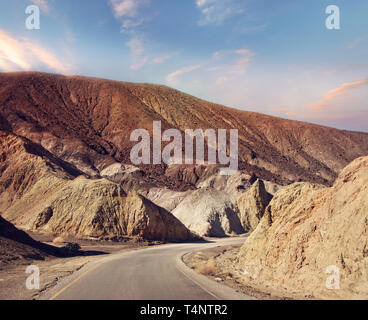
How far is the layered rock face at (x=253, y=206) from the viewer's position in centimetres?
6072

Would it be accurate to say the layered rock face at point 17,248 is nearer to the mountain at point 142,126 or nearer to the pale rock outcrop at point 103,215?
the pale rock outcrop at point 103,215

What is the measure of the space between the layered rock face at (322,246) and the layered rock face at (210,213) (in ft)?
121

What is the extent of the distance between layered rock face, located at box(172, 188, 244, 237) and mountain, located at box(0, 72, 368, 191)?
22641mm

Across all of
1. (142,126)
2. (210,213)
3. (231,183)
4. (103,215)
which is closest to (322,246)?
(103,215)

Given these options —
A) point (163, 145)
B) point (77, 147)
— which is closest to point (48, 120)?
point (77, 147)

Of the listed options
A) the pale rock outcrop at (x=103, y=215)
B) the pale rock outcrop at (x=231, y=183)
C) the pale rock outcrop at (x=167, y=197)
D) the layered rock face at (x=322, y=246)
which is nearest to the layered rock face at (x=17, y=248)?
the layered rock face at (x=322, y=246)

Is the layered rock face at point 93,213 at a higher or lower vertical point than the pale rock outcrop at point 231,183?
lower

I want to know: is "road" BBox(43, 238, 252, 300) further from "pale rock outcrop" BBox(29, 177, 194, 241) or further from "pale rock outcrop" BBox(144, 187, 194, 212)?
"pale rock outcrop" BBox(144, 187, 194, 212)

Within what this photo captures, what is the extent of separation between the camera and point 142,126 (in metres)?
111

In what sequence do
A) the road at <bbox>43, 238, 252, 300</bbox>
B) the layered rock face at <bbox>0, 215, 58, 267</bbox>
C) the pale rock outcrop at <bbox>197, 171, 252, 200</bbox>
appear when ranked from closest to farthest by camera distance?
1. the road at <bbox>43, 238, 252, 300</bbox>
2. the layered rock face at <bbox>0, 215, 58, 267</bbox>
3. the pale rock outcrop at <bbox>197, 171, 252, 200</bbox>

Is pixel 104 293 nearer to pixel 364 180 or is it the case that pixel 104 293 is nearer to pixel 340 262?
pixel 340 262

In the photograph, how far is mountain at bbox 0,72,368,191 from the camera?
94812 millimetres

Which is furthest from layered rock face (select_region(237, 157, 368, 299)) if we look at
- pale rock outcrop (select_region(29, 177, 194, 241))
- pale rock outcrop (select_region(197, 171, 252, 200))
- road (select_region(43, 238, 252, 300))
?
pale rock outcrop (select_region(197, 171, 252, 200))

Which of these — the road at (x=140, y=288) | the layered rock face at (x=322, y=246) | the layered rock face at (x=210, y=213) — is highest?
the layered rock face at (x=322, y=246)
